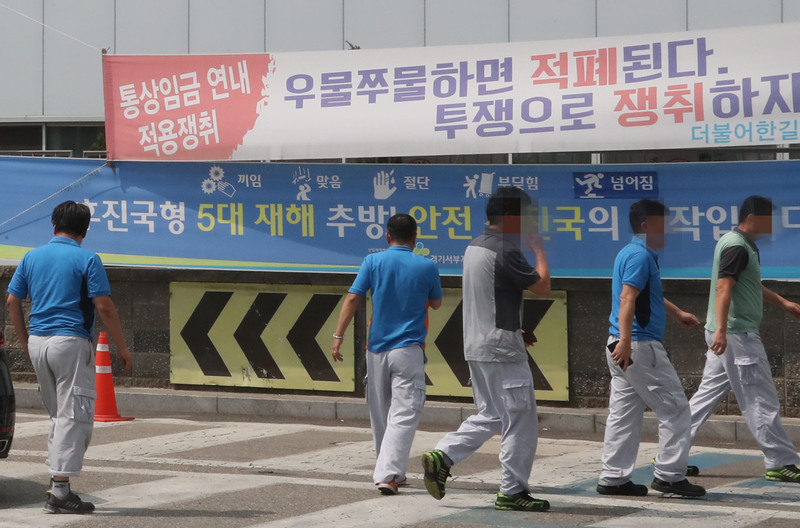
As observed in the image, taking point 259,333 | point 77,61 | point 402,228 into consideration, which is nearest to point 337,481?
point 402,228

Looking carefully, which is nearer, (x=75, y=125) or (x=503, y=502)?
(x=503, y=502)

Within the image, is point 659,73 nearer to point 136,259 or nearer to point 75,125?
point 136,259

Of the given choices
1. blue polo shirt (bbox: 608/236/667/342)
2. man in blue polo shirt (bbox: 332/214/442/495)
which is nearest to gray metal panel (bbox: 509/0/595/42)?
man in blue polo shirt (bbox: 332/214/442/495)

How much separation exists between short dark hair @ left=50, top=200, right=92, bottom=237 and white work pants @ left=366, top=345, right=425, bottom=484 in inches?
77.4

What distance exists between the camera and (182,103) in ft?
39.9

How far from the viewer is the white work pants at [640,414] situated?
24.2 feet

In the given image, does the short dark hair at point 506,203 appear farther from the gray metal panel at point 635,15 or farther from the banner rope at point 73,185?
the gray metal panel at point 635,15

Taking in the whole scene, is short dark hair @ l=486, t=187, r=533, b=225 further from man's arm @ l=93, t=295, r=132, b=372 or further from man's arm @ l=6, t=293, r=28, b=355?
man's arm @ l=6, t=293, r=28, b=355

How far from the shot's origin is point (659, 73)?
1071 centimetres

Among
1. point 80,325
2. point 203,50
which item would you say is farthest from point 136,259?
point 203,50

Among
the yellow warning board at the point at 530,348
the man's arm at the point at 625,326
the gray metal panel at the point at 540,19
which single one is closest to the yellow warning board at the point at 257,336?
the yellow warning board at the point at 530,348

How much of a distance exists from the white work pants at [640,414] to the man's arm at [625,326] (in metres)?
0.15

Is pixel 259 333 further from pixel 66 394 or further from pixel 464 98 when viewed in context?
pixel 66 394

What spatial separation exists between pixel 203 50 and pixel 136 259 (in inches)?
299
